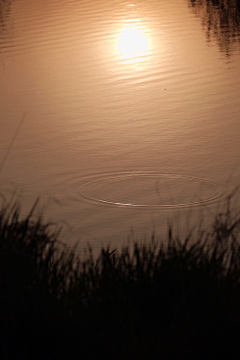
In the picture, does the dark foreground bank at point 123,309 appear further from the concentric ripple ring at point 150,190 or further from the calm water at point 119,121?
the concentric ripple ring at point 150,190

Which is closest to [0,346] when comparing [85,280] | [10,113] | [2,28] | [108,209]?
[85,280]

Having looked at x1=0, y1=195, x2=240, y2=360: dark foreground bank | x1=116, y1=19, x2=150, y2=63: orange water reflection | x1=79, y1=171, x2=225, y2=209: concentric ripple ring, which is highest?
x1=116, y1=19, x2=150, y2=63: orange water reflection

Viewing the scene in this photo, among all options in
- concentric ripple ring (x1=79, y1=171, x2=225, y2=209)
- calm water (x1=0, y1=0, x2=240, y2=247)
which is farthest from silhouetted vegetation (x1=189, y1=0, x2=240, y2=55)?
concentric ripple ring (x1=79, y1=171, x2=225, y2=209)

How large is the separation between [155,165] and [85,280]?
250cm

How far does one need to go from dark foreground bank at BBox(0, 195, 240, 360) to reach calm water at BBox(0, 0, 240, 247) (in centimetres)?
110

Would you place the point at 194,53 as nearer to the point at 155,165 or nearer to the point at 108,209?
the point at 155,165

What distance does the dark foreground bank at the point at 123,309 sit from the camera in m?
2.31

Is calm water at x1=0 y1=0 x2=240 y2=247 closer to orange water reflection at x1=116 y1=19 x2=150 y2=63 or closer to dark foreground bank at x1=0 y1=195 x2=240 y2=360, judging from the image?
orange water reflection at x1=116 y1=19 x2=150 y2=63

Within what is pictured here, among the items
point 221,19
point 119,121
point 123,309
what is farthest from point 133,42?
point 123,309

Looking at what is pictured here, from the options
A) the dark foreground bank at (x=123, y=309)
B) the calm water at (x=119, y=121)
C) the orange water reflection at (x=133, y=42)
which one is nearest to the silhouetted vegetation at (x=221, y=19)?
the calm water at (x=119, y=121)

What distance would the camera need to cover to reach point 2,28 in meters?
12.8

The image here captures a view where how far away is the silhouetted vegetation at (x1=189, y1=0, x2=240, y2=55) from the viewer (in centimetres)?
1124

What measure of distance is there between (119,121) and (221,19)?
760 cm

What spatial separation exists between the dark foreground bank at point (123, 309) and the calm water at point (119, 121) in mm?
1103
